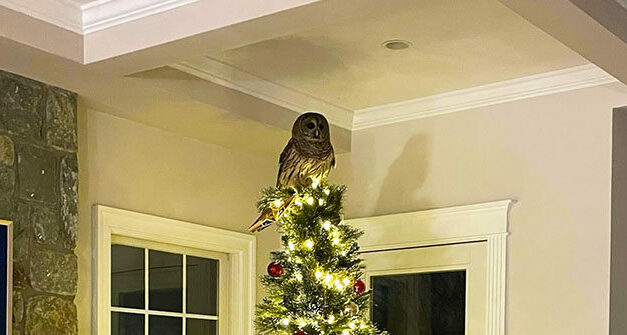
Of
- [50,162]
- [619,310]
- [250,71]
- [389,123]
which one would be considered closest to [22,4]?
[50,162]

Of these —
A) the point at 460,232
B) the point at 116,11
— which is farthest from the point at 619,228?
the point at 116,11

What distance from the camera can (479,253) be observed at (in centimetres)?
460

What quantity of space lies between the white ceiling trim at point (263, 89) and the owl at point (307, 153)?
1.78ft

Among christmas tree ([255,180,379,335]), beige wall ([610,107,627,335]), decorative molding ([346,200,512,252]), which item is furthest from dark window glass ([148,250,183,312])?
beige wall ([610,107,627,335])

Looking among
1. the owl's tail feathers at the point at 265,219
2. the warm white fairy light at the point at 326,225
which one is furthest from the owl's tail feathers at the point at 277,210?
the warm white fairy light at the point at 326,225

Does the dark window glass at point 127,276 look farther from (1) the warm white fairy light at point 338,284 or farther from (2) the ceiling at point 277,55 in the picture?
(1) the warm white fairy light at point 338,284

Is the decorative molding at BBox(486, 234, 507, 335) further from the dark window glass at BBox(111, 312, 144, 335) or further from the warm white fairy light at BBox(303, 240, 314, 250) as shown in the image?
the dark window glass at BBox(111, 312, 144, 335)

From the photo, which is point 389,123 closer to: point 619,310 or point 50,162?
point 619,310

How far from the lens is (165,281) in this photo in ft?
15.1

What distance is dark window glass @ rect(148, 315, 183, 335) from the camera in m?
4.50

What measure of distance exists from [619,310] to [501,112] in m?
1.07

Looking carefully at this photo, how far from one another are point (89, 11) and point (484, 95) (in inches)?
78.2

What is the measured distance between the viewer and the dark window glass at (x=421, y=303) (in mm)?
4684

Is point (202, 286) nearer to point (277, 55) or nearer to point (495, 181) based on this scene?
point (277, 55)
